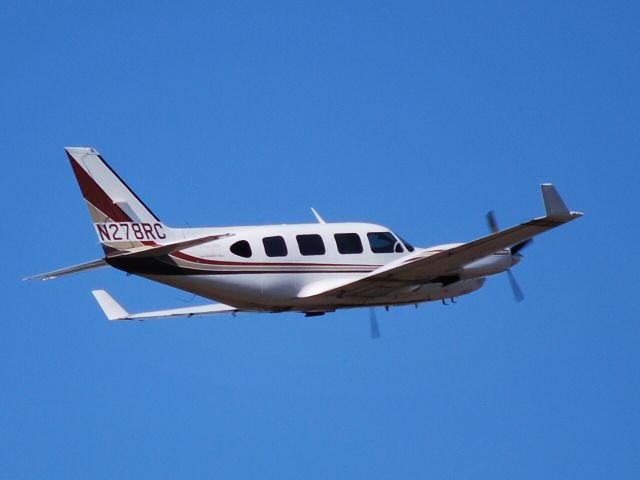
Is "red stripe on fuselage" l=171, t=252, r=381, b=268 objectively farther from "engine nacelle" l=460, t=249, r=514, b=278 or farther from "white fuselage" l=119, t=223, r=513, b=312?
"engine nacelle" l=460, t=249, r=514, b=278

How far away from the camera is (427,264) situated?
161ft

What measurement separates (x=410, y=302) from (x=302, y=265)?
5.39 meters

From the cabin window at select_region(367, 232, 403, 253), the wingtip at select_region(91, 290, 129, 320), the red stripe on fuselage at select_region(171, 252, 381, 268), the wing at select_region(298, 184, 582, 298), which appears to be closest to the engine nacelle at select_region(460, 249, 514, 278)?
the wing at select_region(298, 184, 582, 298)

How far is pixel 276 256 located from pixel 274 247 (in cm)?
34

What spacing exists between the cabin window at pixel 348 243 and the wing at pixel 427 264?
3.84ft

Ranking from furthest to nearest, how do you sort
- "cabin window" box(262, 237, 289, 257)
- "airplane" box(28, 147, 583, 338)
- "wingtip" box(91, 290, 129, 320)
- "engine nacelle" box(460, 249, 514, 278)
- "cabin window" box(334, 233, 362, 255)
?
"wingtip" box(91, 290, 129, 320) < "engine nacelle" box(460, 249, 514, 278) < "cabin window" box(334, 233, 362, 255) < "cabin window" box(262, 237, 289, 257) < "airplane" box(28, 147, 583, 338)

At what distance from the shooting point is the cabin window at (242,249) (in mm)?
48819

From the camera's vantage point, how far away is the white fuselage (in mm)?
48438

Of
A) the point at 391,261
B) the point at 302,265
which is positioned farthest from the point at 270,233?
the point at 391,261

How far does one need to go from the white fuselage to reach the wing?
0.91 feet

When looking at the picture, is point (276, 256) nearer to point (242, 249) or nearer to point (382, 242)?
point (242, 249)

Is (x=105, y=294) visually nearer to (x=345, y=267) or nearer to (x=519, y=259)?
(x=345, y=267)

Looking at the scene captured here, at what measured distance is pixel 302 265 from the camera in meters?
49.6

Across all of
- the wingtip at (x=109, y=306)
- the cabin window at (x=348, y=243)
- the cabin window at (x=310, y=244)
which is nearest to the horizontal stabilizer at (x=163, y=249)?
the cabin window at (x=310, y=244)
